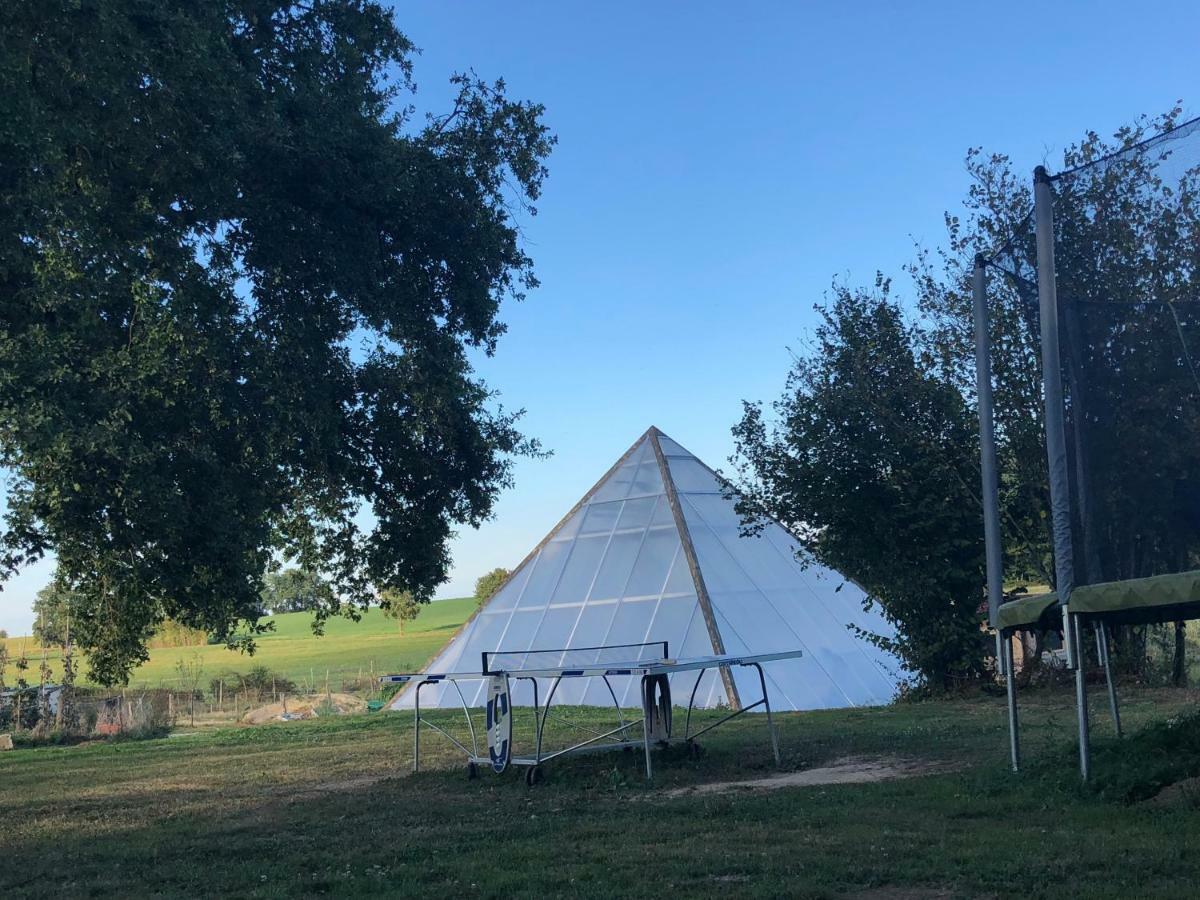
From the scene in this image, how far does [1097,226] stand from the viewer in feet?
28.0

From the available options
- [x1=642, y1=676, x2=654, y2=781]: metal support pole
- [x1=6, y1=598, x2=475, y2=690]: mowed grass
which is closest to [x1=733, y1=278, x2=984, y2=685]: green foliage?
[x1=642, y1=676, x2=654, y2=781]: metal support pole

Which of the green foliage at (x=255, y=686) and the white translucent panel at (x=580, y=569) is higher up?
the white translucent panel at (x=580, y=569)

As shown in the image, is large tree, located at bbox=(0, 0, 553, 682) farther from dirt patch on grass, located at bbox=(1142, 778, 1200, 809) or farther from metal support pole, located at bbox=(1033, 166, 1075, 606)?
dirt patch on grass, located at bbox=(1142, 778, 1200, 809)

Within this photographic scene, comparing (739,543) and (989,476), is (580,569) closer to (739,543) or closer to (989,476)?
(739,543)

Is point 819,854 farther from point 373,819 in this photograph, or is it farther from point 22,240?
point 22,240

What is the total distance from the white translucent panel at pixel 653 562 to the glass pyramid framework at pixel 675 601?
0.11 ft

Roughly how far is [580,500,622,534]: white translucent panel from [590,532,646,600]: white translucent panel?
592 mm

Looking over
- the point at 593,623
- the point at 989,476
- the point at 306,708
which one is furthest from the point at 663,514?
the point at 989,476

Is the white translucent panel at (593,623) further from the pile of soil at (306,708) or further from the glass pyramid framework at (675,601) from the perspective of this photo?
the pile of soil at (306,708)

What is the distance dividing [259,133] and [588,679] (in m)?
16.0

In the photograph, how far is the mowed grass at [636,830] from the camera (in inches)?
231

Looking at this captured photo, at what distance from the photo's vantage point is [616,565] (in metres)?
26.6

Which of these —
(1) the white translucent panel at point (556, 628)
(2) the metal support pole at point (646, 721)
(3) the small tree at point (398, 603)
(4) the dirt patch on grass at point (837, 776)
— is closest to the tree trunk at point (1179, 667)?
(4) the dirt patch on grass at point (837, 776)

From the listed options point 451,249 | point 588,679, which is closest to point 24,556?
point 451,249
